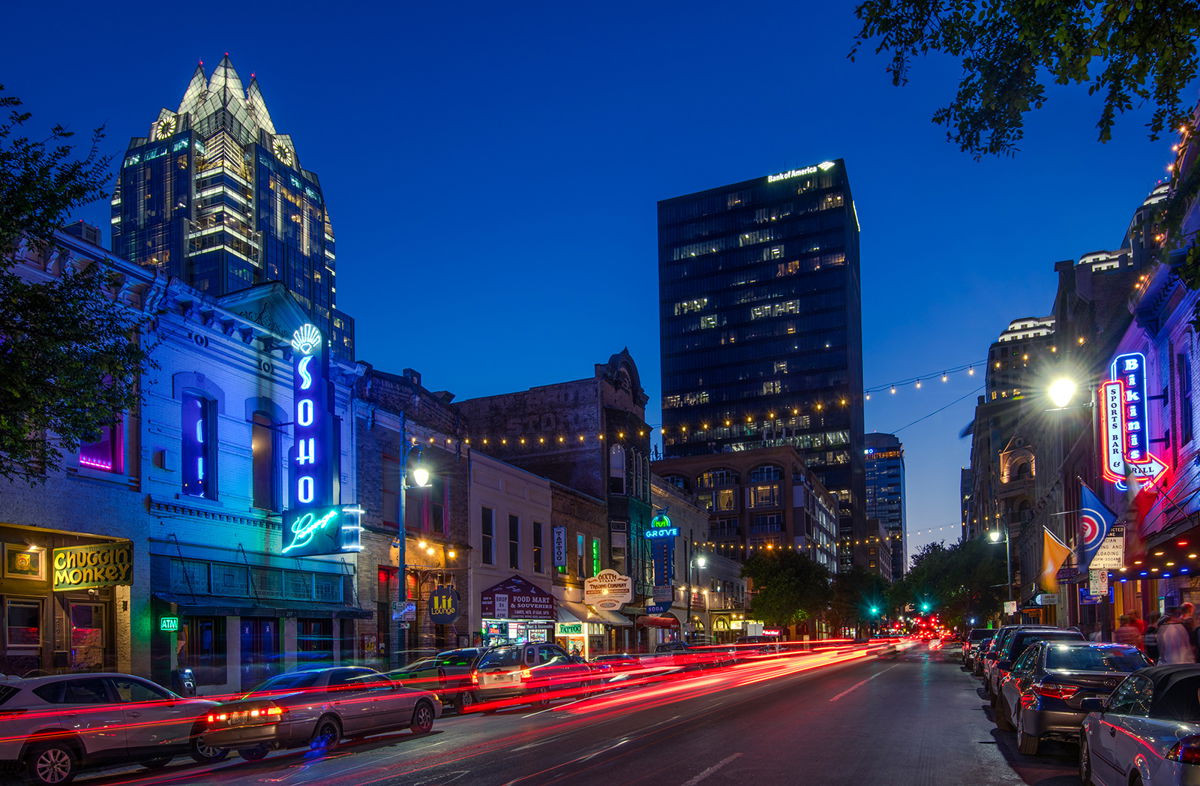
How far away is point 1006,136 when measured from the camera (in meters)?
9.85

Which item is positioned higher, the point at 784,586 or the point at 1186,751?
the point at 1186,751

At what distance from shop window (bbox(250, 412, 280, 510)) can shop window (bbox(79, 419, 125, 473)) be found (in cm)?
462

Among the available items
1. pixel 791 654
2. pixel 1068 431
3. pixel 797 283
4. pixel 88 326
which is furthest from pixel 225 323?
pixel 797 283

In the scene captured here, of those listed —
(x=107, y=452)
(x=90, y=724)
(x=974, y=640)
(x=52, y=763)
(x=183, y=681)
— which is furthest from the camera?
(x=974, y=640)

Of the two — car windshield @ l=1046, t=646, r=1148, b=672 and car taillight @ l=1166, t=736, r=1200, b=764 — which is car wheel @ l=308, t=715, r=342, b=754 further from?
car taillight @ l=1166, t=736, r=1200, b=764

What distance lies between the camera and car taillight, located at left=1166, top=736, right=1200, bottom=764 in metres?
7.45

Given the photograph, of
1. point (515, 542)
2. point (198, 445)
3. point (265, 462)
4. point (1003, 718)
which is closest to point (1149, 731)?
point (1003, 718)

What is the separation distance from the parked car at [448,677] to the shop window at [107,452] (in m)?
7.52

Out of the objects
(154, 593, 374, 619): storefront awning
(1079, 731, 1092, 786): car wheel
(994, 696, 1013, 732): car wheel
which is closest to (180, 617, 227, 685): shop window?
(154, 593, 374, 619): storefront awning

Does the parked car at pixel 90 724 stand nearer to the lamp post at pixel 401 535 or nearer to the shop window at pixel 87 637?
the shop window at pixel 87 637

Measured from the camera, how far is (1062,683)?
13.4 m

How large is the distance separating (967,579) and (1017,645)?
66.0m

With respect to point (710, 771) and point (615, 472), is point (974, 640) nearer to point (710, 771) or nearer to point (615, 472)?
point (615, 472)

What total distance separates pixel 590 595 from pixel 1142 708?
31.8 meters
